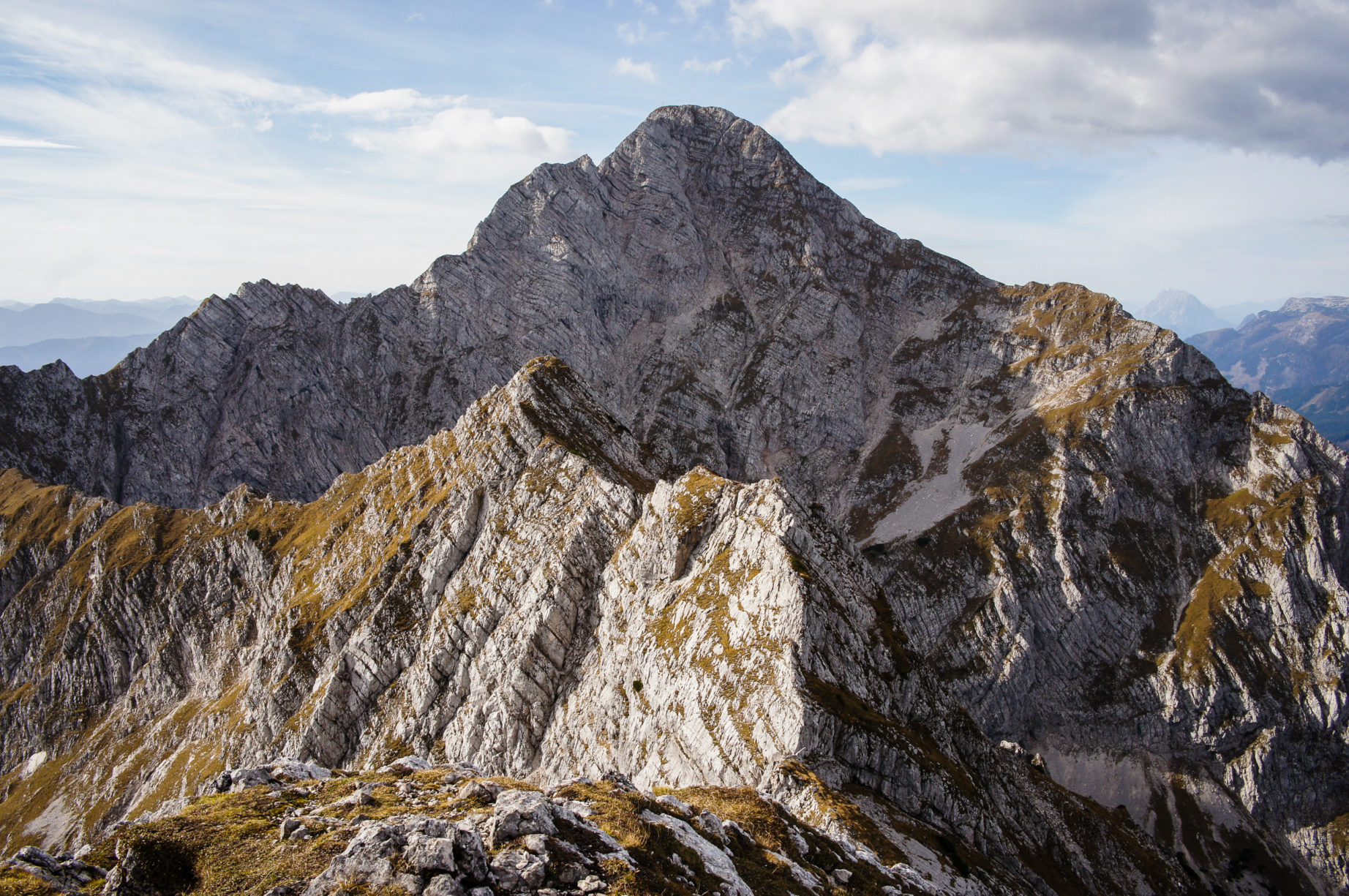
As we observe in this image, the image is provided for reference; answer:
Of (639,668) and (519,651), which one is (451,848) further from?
(519,651)

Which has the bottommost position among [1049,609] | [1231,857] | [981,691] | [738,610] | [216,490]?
[1231,857]

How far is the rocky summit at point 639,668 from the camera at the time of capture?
34.8 meters

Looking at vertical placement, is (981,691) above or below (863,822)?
below

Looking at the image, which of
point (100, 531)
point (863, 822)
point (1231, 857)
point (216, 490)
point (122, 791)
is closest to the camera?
point (863, 822)

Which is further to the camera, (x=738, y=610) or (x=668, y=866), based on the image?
(x=738, y=610)

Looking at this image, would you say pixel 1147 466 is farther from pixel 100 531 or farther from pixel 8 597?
pixel 8 597

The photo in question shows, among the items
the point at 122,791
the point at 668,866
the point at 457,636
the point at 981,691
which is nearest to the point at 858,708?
Answer: the point at 668,866

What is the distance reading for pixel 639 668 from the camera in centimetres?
7175

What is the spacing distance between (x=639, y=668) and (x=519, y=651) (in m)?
16.8

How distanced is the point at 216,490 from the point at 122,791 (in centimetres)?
10976

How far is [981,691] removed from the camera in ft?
554

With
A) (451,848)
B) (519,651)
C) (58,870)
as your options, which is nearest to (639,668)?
(519,651)

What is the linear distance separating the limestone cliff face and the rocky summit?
449 millimetres

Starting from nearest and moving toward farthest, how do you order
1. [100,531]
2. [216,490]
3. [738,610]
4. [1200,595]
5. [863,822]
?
1. [863,822]
2. [738,610]
3. [100,531]
4. [1200,595]
5. [216,490]
